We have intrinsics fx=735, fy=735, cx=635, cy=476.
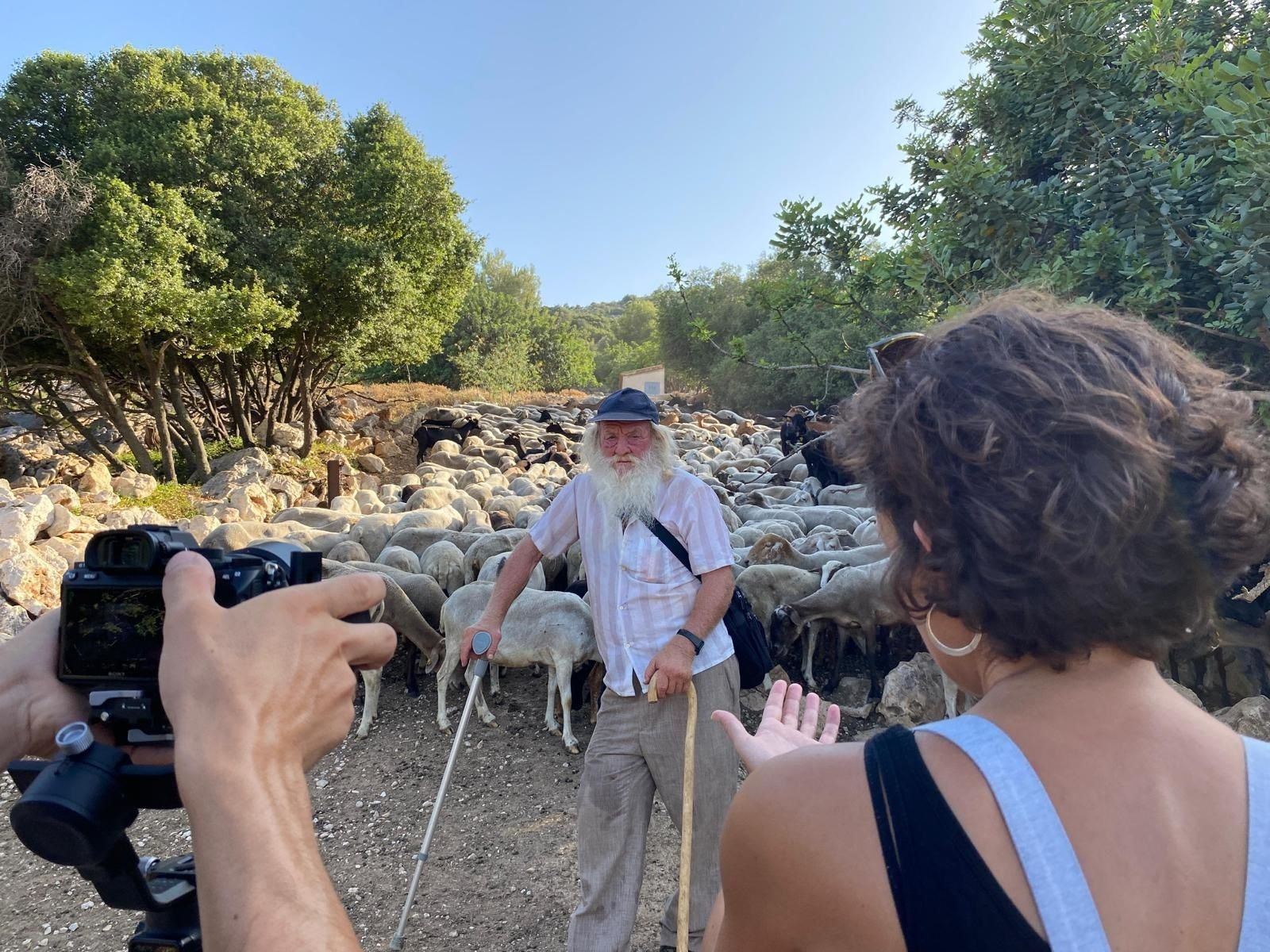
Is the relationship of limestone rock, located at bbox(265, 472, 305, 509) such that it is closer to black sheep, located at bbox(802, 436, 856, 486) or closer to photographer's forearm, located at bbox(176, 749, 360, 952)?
black sheep, located at bbox(802, 436, 856, 486)

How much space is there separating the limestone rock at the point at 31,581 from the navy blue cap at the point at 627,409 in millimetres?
6696

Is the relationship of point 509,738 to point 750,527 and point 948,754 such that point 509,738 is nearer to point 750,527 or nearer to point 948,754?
point 750,527

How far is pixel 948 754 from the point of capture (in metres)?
0.94

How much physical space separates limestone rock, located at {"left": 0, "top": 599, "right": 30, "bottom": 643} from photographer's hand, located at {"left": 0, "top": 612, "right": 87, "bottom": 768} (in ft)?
22.2

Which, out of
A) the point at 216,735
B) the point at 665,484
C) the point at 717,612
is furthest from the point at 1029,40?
the point at 216,735

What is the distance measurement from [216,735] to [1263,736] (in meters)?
Result: 6.16

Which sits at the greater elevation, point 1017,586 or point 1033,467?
point 1033,467

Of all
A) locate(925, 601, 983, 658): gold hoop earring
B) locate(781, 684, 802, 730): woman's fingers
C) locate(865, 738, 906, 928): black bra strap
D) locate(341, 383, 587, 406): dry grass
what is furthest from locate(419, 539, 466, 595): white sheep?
locate(341, 383, 587, 406): dry grass

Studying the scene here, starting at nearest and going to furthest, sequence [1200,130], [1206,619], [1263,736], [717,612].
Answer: [1206,619] < [717,612] < [1200,130] < [1263,736]

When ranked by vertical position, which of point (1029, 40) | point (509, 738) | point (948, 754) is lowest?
point (509, 738)

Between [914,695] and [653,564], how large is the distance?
11.5ft

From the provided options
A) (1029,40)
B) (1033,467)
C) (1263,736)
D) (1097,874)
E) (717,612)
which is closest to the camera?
(1097,874)

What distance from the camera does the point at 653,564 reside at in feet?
10.7

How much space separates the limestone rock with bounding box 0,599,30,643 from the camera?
653 centimetres
